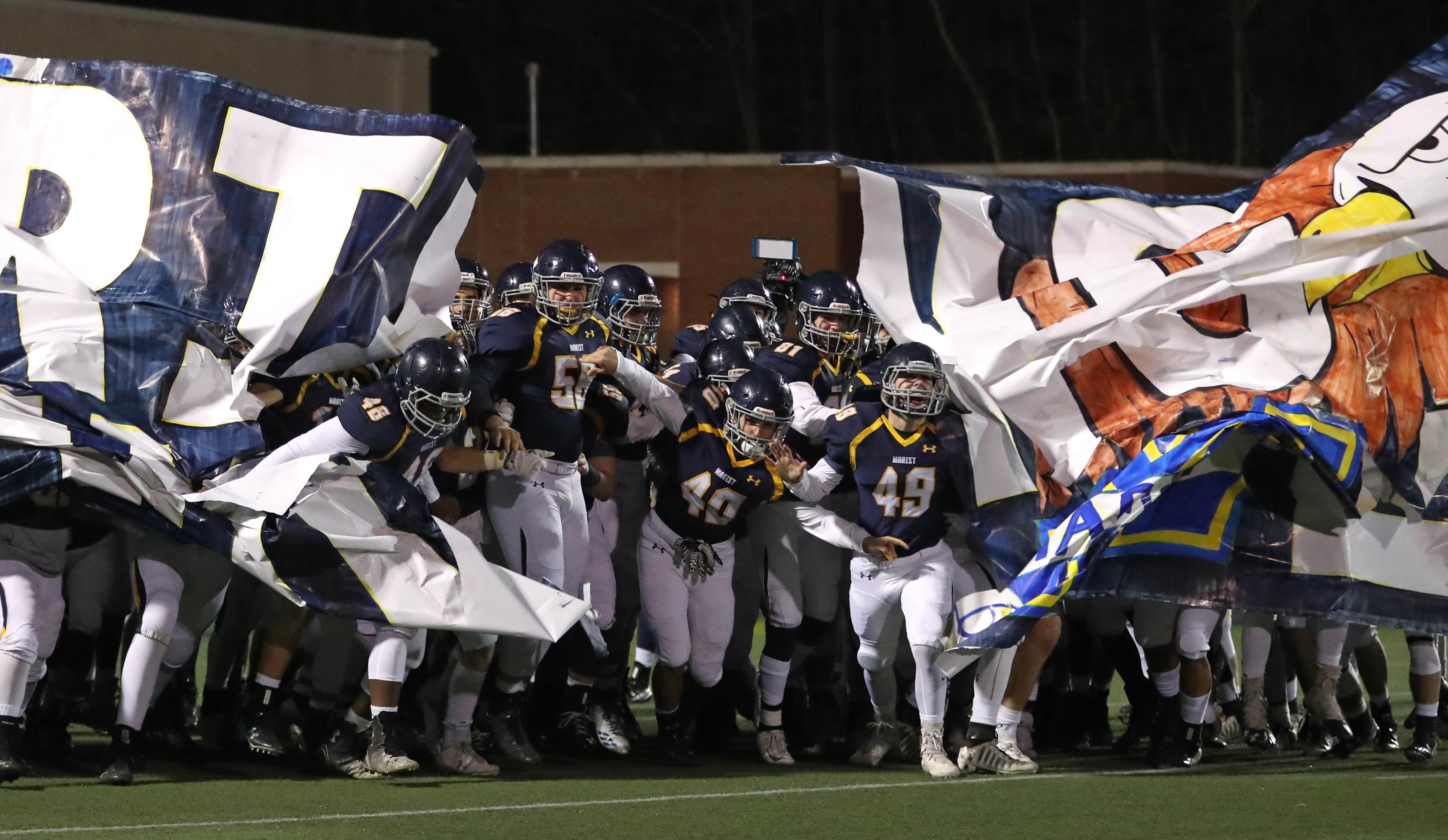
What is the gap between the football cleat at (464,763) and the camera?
7008 mm

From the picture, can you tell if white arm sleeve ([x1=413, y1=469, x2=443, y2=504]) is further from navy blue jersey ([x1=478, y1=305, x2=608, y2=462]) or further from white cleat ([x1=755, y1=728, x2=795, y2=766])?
white cleat ([x1=755, y1=728, x2=795, y2=766])

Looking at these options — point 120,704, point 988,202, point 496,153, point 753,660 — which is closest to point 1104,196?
point 988,202

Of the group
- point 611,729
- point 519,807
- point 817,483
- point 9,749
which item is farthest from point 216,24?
point 519,807

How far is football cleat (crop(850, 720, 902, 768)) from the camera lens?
761cm

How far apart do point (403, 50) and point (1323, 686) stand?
1399 centimetres

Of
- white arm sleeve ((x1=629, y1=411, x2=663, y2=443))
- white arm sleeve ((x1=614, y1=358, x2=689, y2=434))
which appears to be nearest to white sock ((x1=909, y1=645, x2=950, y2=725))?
white arm sleeve ((x1=614, y1=358, x2=689, y2=434))

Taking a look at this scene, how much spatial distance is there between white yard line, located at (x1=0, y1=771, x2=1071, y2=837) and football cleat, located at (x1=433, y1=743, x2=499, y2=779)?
24.4 inches

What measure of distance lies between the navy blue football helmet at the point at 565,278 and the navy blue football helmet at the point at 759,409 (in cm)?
75

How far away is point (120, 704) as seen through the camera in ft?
21.6

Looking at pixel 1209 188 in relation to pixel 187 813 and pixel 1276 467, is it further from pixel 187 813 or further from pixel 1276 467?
pixel 187 813

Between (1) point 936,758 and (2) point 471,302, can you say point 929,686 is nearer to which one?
(1) point 936,758

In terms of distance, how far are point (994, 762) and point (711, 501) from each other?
1.52 meters

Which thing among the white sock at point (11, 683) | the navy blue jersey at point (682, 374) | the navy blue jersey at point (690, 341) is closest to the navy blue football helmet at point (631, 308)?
the navy blue jersey at point (682, 374)

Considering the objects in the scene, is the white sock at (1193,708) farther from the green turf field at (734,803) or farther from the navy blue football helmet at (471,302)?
the navy blue football helmet at (471,302)
